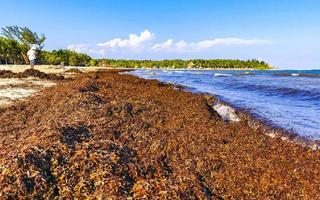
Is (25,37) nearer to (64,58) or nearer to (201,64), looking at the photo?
(64,58)

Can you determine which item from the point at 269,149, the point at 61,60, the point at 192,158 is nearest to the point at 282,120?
the point at 269,149

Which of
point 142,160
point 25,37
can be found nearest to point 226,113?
point 142,160

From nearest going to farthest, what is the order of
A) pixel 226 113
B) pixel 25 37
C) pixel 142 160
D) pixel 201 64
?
pixel 142 160 < pixel 226 113 < pixel 25 37 < pixel 201 64

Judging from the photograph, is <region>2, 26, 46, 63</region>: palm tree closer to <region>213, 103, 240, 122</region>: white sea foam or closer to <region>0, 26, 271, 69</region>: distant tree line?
<region>0, 26, 271, 69</region>: distant tree line

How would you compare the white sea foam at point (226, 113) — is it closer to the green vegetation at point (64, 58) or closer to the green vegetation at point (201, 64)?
the green vegetation at point (64, 58)

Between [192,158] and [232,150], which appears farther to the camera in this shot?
[232,150]

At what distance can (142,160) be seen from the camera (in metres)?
4.73

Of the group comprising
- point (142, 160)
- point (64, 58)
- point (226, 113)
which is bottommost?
point (64, 58)

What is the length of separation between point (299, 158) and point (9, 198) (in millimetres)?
4319

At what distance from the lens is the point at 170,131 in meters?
6.65

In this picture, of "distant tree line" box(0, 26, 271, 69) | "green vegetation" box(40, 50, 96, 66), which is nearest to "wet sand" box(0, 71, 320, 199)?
"distant tree line" box(0, 26, 271, 69)

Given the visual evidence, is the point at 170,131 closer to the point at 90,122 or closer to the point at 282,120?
the point at 90,122

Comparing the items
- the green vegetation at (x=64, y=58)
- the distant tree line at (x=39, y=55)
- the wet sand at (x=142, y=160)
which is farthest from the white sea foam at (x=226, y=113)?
the green vegetation at (x=64, y=58)

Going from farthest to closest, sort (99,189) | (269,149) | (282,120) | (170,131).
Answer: (282,120)
(170,131)
(269,149)
(99,189)
